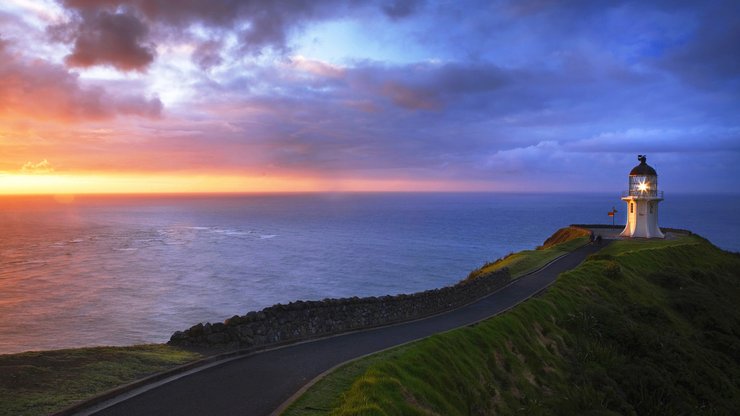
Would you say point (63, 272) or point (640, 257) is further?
point (63, 272)

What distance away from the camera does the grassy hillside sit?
12664mm

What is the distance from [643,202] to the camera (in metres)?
56.1

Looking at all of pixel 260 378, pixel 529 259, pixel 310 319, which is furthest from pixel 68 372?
pixel 529 259

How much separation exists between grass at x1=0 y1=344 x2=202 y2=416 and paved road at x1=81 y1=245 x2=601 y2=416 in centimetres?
98

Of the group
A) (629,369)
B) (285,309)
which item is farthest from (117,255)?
(629,369)

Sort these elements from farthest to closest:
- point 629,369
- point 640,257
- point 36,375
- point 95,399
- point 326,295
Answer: point 326,295 < point 640,257 < point 629,369 < point 36,375 < point 95,399

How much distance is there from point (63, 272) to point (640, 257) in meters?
65.5

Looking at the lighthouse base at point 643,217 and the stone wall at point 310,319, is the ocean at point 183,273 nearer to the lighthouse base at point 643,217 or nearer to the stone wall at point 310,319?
the stone wall at point 310,319

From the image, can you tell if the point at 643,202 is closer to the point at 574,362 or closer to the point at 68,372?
the point at 574,362

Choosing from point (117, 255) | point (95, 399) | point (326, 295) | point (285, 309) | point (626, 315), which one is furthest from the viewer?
point (117, 255)

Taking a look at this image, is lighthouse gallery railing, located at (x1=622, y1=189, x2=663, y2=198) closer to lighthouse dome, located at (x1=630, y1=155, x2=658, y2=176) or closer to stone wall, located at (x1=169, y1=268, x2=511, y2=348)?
lighthouse dome, located at (x1=630, y1=155, x2=658, y2=176)

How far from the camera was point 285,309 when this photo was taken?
57.8 ft

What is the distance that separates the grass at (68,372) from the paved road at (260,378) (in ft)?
3.21

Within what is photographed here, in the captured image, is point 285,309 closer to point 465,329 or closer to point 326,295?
point 465,329
